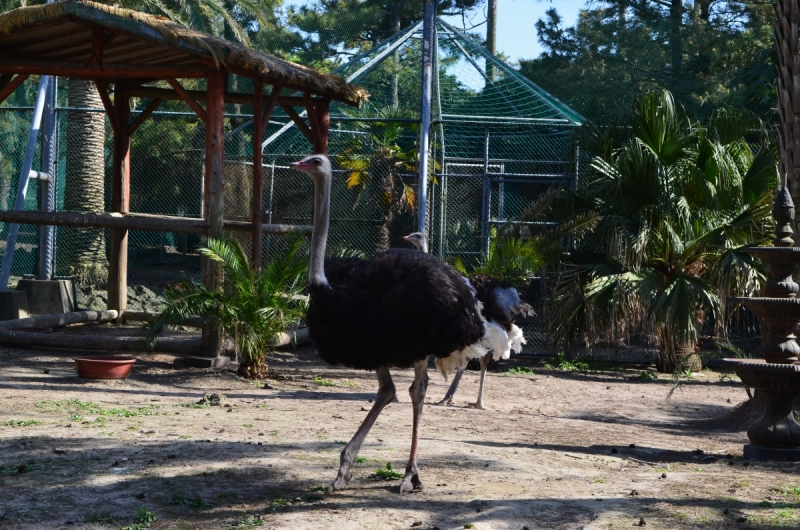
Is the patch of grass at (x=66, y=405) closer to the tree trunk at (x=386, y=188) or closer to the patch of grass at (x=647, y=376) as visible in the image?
the patch of grass at (x=647, y=376)

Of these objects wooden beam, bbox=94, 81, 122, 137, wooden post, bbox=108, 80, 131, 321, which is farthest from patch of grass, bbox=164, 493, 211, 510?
wooden beam, bbox=94, 81, 122, 137

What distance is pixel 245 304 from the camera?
944cm

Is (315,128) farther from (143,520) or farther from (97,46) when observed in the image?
(143,520)

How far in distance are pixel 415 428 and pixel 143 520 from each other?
5.09 ft

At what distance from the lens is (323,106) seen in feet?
39.0

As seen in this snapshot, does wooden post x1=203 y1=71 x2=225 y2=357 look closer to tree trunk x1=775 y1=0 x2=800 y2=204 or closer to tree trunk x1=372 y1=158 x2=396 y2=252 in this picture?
tree trunk x1=775 y1=0 x2=800 y2=204

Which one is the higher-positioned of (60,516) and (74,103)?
(74,103)

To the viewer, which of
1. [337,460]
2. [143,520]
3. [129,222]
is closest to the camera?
[143,520]

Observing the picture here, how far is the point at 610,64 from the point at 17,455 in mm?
19124

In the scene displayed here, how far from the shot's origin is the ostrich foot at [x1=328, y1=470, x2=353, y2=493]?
5105 mm

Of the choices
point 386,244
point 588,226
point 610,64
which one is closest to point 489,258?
point 588,226

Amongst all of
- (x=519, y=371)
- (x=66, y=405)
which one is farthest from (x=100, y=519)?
(x=519, y=371)

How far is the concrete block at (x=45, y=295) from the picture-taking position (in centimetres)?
1331

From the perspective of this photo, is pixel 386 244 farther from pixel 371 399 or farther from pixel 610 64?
pixel 610 64
